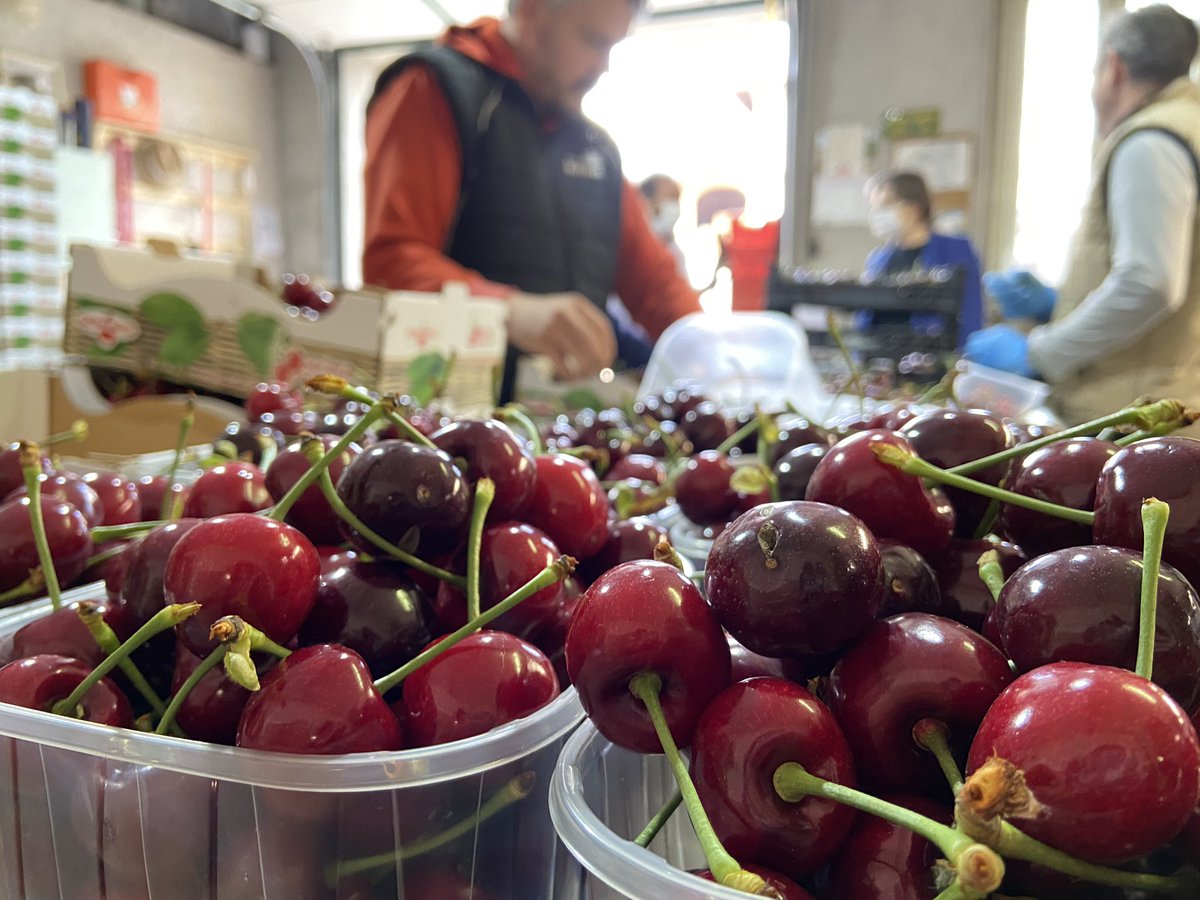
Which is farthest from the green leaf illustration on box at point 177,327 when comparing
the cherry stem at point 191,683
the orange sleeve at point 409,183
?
the cherry stem at point 191,683

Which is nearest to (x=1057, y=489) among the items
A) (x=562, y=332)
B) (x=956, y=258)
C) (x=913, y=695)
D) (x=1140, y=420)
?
(x=1140, y=420)

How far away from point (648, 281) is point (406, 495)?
7.18ft

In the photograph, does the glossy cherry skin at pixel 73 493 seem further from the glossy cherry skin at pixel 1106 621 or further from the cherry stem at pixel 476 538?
the glossy cherry skin at pixel 1106 621

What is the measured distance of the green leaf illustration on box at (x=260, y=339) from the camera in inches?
52.6

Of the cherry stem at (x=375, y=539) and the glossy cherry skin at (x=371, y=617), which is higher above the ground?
the cherry stem at (x=375, y=539)

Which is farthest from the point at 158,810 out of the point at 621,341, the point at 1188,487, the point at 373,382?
the point at 621,341

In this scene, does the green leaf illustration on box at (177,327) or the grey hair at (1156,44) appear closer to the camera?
the green leaf illustration on box at (177,327)

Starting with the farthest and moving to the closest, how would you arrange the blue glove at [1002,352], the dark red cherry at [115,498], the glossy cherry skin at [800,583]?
the blue glove at [1002,352] < the dark red cherry at [115,498] < the glossy cherry skin at [800,583]

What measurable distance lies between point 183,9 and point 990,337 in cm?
562

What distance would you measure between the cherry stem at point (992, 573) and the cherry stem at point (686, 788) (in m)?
0.15

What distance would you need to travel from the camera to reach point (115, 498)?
25.1 inches

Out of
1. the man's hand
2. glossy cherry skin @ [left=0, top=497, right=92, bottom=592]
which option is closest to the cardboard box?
the man's hand

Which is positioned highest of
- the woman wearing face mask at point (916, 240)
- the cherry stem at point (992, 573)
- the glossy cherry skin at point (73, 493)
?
the woman wearing face mask at point (916, 240)

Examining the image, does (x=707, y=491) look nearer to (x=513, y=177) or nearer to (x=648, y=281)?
(x=513, y=177)
